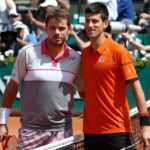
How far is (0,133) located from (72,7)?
41.1 ft

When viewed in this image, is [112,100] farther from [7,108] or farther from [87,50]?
[7,108]

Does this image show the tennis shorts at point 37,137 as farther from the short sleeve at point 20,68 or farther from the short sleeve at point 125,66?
the short sleeve at point 125,66

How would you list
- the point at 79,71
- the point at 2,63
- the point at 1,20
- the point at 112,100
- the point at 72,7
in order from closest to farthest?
the point at 112,100, the point at 79,71, the point at 2,63, the point at 1,20, the point at 72,7

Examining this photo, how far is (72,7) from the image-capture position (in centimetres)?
1777

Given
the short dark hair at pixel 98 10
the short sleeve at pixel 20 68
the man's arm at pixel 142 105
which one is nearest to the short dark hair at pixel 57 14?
the short dark hair at pixel 98 10

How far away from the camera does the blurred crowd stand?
1273 cm

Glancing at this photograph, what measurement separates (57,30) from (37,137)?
924 millimetres

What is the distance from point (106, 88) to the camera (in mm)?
5211

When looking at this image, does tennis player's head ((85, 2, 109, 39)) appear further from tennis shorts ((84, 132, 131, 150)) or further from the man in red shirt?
tennis shorts ((84, 132, 131, 150))

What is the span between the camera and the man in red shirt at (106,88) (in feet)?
17.0

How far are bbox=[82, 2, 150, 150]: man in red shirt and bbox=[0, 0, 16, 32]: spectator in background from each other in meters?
9.14

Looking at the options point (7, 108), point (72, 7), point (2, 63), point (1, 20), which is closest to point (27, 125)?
point (7, 108)

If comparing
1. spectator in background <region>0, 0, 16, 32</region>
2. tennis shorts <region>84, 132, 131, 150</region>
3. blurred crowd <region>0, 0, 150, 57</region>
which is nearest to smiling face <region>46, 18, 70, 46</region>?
tennis shorts <region>84, 132, 131, 150</region>

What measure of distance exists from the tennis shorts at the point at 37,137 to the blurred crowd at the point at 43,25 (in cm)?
649
